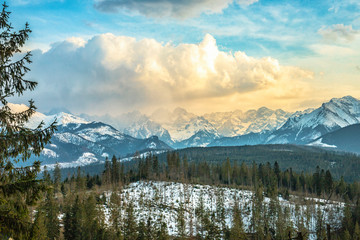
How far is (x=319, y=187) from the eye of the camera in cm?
16350

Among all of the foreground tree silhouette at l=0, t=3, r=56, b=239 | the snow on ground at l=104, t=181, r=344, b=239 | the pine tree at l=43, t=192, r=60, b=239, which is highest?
the foreground tree silhouette at l=0, t=3, r=56, b=239

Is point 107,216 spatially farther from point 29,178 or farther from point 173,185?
point 29,178

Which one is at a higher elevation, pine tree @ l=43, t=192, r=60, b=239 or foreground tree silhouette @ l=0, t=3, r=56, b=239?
foreground tree silhouette @ l=0, t=3, r=56, b=239

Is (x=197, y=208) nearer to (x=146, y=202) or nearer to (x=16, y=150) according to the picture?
(x=146, y=202)

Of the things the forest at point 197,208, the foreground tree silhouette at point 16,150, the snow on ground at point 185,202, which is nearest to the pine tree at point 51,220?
the forest at point 197,208

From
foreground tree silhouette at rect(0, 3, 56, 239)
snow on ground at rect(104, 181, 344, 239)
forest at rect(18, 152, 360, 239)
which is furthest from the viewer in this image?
snow on ground at rect(104, 181, 344, 239)

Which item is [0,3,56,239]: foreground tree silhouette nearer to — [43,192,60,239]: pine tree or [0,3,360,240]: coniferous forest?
[0,3,360,240]: coniferous forest

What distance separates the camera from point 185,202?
134 m

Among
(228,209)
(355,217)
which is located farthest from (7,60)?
(355,217)

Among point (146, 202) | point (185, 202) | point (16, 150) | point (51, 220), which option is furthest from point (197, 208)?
point (16, 150)

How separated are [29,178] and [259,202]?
412ft

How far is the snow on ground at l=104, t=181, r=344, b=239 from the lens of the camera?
120 metres

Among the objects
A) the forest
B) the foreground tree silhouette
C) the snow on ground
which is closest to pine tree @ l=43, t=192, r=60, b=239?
the forest

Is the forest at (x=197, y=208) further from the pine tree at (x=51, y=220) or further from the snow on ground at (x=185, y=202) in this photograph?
the snow on ground at (x=185, y=202)
